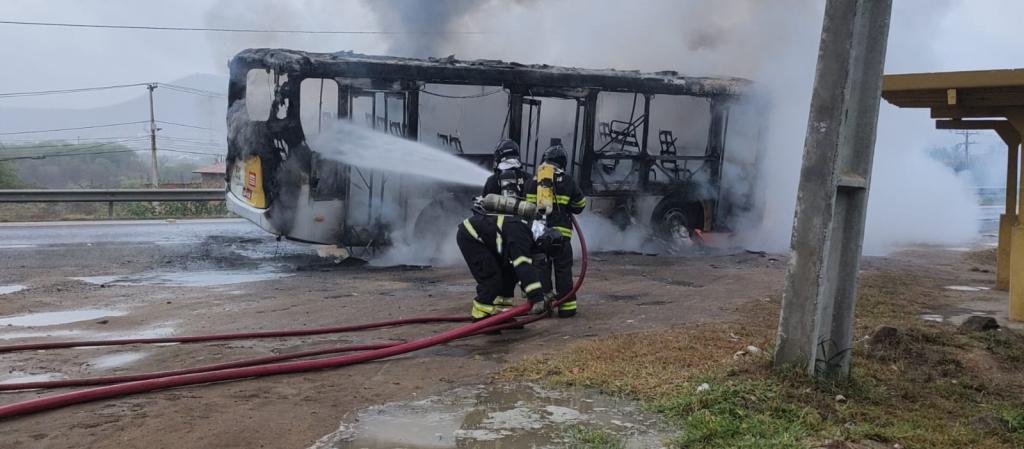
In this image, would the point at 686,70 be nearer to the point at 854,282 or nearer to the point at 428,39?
the point at 428,39

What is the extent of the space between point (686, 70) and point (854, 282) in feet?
38.4

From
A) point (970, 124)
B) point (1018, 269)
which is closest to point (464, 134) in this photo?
point (970, 124)

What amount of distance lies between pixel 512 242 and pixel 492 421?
100 inches

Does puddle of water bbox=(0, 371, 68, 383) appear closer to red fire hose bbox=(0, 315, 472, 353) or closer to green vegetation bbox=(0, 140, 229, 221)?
red fire hose bbox=(0, 315, 472, 353)

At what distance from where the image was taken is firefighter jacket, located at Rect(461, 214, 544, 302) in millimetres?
6410

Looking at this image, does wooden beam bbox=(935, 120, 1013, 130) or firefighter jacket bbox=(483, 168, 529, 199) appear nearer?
firefighter jacket bbox=(483, 168, 529, 199)

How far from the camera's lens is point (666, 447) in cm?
360

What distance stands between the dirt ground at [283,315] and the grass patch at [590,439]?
3.44ft

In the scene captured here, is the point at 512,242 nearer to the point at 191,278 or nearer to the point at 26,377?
the point at 26,377

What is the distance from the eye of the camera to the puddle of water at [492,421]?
3746mm

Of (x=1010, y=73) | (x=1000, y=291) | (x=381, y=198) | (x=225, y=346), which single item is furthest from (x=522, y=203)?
(x=1000, y=291)

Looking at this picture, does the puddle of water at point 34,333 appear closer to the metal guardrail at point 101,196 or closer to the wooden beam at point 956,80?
the wooden beam at point 956,80

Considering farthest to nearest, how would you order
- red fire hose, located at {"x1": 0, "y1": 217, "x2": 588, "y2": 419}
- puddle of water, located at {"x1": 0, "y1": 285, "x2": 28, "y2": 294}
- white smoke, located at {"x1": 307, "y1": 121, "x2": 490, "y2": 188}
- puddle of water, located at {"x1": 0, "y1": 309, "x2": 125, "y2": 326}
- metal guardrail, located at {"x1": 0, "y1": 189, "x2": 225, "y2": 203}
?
metal guardrail, located at {"x1": 0, "y1": 189, "x2": 225, "y2": 203}, white smoke, located at {"x1": 307, "y1": 121, "x2": 490, "y2": 188}, puddle of water, located at {"x1": 0, "y1": 285, "x2": 28, "y2": 294}, puddle of water, located at {"x1": 0, "y1": 309, "x2": 125, "y2": 326}, red fire hose, located at {"x1": 0, "y1": 217, "x2": 588, "y2": 419}

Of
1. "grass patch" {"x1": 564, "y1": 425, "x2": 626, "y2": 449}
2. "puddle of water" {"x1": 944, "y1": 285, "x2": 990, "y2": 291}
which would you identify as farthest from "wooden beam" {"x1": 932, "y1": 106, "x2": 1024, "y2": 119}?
"grass patch" {"x1": 564, "y1": 425, "x2": 626, "y2": 449}
